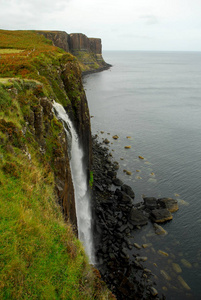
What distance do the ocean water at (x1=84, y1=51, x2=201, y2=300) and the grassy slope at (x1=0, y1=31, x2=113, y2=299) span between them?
14535mm

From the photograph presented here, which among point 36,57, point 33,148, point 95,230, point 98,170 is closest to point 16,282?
point 33,148

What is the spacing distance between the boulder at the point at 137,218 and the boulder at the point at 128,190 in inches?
155

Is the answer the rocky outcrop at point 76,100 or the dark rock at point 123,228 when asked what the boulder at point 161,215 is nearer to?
the dark rock at point 123,228

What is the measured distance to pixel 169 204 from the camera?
100ft

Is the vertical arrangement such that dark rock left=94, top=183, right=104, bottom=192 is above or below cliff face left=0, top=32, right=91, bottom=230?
below

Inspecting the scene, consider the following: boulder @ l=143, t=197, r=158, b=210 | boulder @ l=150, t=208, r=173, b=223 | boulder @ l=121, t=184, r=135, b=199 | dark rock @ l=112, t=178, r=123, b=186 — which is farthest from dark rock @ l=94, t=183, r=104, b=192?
boulder @ l=150, t=208, r=173, b=223

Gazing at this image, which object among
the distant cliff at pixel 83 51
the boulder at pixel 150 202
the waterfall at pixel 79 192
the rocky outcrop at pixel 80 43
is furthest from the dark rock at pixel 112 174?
the rocky outcrop at pixel 80 43

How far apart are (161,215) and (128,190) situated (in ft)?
21.6

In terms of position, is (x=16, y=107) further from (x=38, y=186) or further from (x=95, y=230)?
(x=95, y=230)

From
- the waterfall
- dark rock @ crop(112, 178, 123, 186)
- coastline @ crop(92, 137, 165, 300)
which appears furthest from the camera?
dark rock @ crop(112, 178, 123, 186)

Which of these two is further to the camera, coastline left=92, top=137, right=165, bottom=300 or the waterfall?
the waterfall

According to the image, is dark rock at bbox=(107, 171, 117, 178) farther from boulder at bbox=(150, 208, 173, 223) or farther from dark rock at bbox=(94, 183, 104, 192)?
boulder at bbox=(150, 208, 173, 223)

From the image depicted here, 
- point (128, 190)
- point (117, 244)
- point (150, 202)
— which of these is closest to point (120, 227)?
point (117, 244)

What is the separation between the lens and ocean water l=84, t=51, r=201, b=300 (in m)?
22.7
